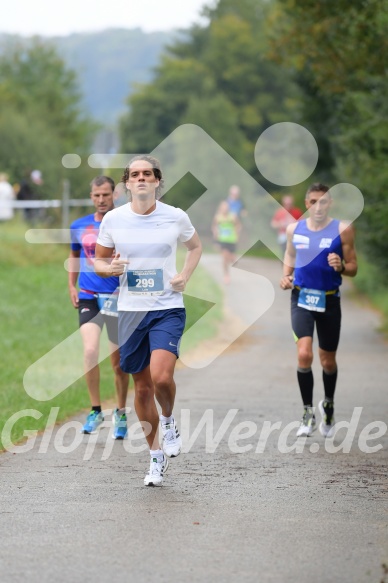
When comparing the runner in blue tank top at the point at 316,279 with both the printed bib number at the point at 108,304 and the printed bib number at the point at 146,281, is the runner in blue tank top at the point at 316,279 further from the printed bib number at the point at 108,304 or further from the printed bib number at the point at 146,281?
the printed bib number at the point at 146,281

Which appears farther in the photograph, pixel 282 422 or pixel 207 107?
pixel 207 107

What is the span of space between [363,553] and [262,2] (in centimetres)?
10135

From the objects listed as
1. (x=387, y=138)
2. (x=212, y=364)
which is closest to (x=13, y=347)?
(x=212, y=364)

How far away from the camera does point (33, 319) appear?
19.8 meters

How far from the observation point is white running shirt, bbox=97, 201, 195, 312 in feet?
27.1

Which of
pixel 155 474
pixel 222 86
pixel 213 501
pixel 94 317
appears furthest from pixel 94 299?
pixel 222 86

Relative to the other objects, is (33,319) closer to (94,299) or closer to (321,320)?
(94,299)

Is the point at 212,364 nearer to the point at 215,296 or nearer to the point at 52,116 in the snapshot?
the point at 215,296

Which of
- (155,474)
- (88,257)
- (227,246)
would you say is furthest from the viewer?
(227,246)

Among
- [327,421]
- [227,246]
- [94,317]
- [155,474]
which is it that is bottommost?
[227,246]

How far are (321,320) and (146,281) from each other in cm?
283

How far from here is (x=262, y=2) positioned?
10431cm

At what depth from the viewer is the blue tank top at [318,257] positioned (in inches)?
416

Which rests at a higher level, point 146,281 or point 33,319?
point 146,281
